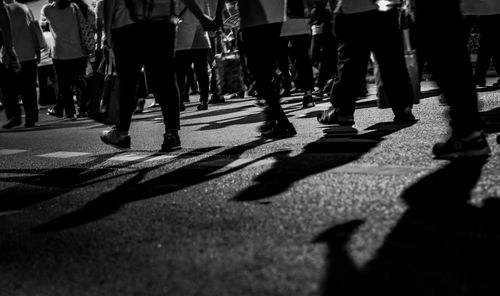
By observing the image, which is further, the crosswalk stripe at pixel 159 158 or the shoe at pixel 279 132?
the shoe at pixel 279 132

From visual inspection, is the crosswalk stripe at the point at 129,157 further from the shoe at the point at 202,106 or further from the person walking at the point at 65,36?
the shoe at the point at 202,106

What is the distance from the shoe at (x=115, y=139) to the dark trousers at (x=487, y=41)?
4.13 m

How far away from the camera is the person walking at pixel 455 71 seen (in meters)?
3.23

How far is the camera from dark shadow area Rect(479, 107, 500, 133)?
4.32 metres

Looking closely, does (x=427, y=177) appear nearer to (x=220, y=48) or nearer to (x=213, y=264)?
(x=213, y=264)

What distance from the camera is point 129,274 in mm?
2010

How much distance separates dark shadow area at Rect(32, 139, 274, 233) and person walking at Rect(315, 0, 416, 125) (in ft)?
3.43

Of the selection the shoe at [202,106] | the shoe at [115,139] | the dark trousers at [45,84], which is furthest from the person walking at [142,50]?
the dark trousers at [45,84]

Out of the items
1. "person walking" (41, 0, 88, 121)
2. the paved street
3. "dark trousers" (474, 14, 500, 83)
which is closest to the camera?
the paved street

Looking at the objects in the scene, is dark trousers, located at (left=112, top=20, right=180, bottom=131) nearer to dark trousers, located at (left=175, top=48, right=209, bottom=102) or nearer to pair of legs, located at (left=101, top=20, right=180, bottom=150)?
pair of legs, located at (left=101, top=20, right=180, bottom=150)

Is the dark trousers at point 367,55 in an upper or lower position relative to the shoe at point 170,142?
upper

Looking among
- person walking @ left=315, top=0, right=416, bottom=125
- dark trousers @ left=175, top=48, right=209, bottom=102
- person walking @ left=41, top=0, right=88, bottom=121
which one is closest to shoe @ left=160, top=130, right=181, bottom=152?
person walking @ left=315, top=0, right=416, bottom=125

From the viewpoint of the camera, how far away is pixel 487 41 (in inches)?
291

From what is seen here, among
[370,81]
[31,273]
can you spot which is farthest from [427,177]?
[370,81]
